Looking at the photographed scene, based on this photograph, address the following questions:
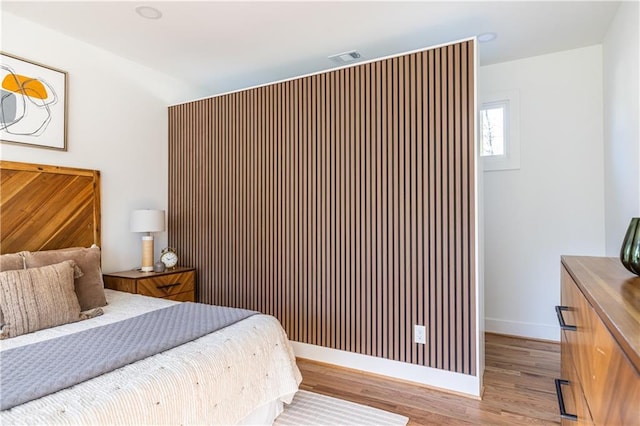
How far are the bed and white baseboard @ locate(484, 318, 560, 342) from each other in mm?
2462

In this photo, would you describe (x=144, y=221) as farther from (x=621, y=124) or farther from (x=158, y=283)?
(x=621, y=124)

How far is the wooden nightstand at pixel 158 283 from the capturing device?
306 cm

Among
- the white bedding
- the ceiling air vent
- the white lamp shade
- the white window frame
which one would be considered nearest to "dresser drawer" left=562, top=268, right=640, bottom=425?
the white bedding

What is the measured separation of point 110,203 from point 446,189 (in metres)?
2.89

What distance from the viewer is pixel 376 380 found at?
9.02ft

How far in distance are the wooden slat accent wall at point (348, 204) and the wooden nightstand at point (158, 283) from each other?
187mm

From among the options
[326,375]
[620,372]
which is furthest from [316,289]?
[620,372]

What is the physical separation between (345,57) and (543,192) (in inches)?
89.0

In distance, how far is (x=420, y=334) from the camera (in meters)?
2.67

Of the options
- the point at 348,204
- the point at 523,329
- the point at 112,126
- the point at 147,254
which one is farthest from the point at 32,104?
the point at 523,329

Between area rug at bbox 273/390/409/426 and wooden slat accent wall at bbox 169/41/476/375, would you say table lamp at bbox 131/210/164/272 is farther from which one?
area rug at bbox 273/390/409/426

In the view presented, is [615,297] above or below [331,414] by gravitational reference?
above

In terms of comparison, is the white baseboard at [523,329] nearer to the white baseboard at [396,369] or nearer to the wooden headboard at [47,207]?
the white baseboard at [396,369]

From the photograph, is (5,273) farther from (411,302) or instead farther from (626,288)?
(626,288)
